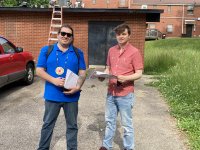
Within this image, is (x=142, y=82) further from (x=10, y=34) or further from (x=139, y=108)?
(x=10, y=34)

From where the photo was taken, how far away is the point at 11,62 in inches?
405

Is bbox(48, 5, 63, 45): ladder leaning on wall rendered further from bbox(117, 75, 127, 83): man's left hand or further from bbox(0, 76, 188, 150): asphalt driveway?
bbox(117, 75, 127, 83): man's left hand

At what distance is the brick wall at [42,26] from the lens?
649 inches

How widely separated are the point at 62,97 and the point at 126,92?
0.91m

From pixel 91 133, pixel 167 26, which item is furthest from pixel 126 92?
pixel 167 26

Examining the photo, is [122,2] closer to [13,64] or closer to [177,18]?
[177,18]

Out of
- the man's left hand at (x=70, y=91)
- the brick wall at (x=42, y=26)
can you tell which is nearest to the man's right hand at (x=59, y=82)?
the man's left hand at (x=70, y=91)

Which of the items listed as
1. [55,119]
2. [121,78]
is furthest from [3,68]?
[121,78]

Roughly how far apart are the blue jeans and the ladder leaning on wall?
438 inches

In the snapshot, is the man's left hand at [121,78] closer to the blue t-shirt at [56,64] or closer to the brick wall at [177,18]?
the blue t-shirt at [56,64]

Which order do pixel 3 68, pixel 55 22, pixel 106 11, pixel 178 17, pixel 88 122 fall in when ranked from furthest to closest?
1. pixel 178 17
2. pixel 55 22
3. pixel 106 11
4. pixel 3 68
5. pixel 88 122

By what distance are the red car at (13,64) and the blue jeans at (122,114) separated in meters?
5.18

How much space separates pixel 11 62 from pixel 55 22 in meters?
7.01

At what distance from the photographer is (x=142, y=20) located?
647 inches
